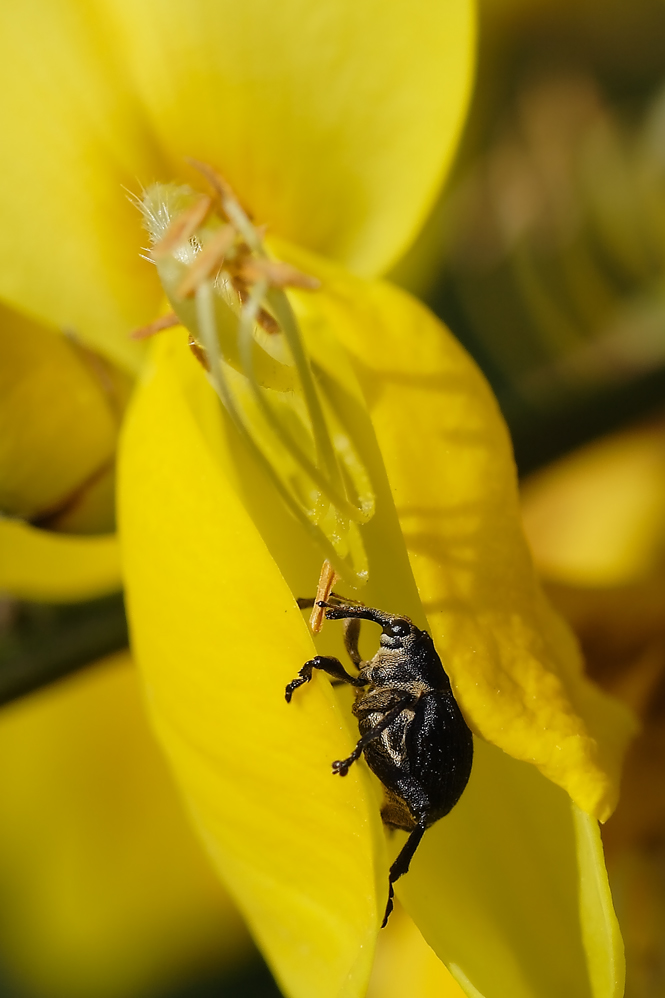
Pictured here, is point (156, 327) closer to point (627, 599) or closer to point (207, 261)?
point (207, 261)

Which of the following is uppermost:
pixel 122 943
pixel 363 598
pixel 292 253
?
pixel 292 253

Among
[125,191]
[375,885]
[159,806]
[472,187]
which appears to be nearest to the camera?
[375,885]

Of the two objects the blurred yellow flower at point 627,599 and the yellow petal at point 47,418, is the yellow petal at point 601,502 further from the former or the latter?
the yellow petal at point 47,418

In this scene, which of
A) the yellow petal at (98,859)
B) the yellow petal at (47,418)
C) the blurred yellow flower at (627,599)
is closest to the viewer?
the yellow petal at (47,418)

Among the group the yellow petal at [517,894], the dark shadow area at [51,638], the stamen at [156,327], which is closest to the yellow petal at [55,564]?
the dark shadow area at [51,638]

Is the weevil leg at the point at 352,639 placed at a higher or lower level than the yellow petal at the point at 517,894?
higher

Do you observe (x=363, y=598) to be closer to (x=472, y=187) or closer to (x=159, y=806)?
(x=159, y=806)

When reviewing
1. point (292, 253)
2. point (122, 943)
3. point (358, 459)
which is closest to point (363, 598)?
point (358, 459)
